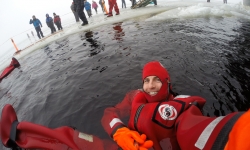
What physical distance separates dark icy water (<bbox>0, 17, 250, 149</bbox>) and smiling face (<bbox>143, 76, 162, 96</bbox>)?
1.31m

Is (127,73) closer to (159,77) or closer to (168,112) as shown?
(159,77)

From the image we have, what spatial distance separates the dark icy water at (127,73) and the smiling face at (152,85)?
4.31ft

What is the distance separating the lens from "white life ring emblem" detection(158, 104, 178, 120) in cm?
209

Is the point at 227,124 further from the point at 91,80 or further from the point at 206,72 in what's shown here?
the point at 91,80

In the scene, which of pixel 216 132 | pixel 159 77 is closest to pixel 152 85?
pixel 159 77

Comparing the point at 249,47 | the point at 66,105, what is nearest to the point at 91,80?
the point at 66,105

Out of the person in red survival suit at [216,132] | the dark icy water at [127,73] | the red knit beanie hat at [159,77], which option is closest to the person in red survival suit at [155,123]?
the red knit beanie hat at [159,77]

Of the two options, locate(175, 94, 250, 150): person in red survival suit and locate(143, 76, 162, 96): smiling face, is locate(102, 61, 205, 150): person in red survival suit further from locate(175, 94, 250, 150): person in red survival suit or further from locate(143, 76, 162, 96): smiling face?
locate(175, 94, 250, 150): person in red survival suit

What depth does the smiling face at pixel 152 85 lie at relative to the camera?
250cm

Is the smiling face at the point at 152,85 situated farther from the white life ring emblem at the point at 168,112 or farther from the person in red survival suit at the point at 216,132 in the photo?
the person in red survival suit at the point at 216,132

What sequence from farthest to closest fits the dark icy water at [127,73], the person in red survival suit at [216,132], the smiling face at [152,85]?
the dark icy water at [127,73] < the smiling face at [152,85] < the person in red survival suit at [216,132]

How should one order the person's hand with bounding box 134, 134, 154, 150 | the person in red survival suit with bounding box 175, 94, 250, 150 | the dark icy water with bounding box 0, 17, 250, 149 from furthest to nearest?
the dark icy water with bounding box 0, 17, 250, 149, the person's hand with bounding box 134, 134, 154, 150, the person in red survival suit with bounding box 175, 94, 250, 150

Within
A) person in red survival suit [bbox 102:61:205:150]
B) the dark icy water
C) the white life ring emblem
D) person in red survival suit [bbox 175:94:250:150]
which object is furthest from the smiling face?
the dark icy water

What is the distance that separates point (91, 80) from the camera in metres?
5.05
